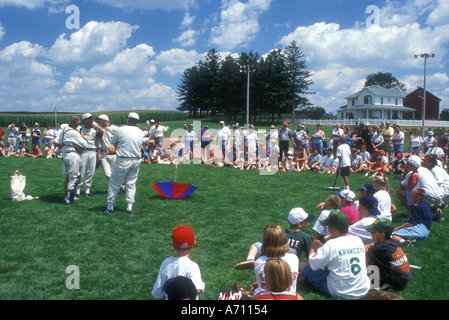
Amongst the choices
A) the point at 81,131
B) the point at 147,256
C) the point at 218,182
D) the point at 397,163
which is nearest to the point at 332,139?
the point at 397,163

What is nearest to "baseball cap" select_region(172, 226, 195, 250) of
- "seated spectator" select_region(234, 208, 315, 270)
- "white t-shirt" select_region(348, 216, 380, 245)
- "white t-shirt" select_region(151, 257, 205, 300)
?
"white t-shirt" select_region(151, 257, 205, 300)

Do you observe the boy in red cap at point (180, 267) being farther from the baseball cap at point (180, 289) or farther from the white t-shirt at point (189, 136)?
the white t-shirt at point (189, 136)

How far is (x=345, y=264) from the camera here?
4.29 m

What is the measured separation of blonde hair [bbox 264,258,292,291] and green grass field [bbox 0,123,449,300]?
1.49 m

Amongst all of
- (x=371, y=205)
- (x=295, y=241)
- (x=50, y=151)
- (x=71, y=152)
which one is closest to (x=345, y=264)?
(x=295, y=241)

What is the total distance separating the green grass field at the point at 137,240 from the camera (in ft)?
15.5

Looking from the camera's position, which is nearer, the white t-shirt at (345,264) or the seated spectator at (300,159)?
the white t-shirt at (345,264)

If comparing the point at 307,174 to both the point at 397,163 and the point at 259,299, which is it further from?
the point at 259,299

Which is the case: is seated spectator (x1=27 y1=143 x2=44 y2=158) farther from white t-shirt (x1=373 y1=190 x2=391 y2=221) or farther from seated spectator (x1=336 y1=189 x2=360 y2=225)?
white t-shirt (x1=373 y1=190 x2=391 y2=221)

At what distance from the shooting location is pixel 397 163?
635 inches

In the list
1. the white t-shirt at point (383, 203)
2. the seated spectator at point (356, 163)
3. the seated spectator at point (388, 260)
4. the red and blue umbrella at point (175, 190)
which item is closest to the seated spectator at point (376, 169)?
the seated spectator at point (356, 163)

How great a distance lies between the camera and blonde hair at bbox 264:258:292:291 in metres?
3.20

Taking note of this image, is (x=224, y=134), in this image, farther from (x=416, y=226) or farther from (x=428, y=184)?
(x=416, y=226)

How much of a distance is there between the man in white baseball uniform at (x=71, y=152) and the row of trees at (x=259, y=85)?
5708cm
